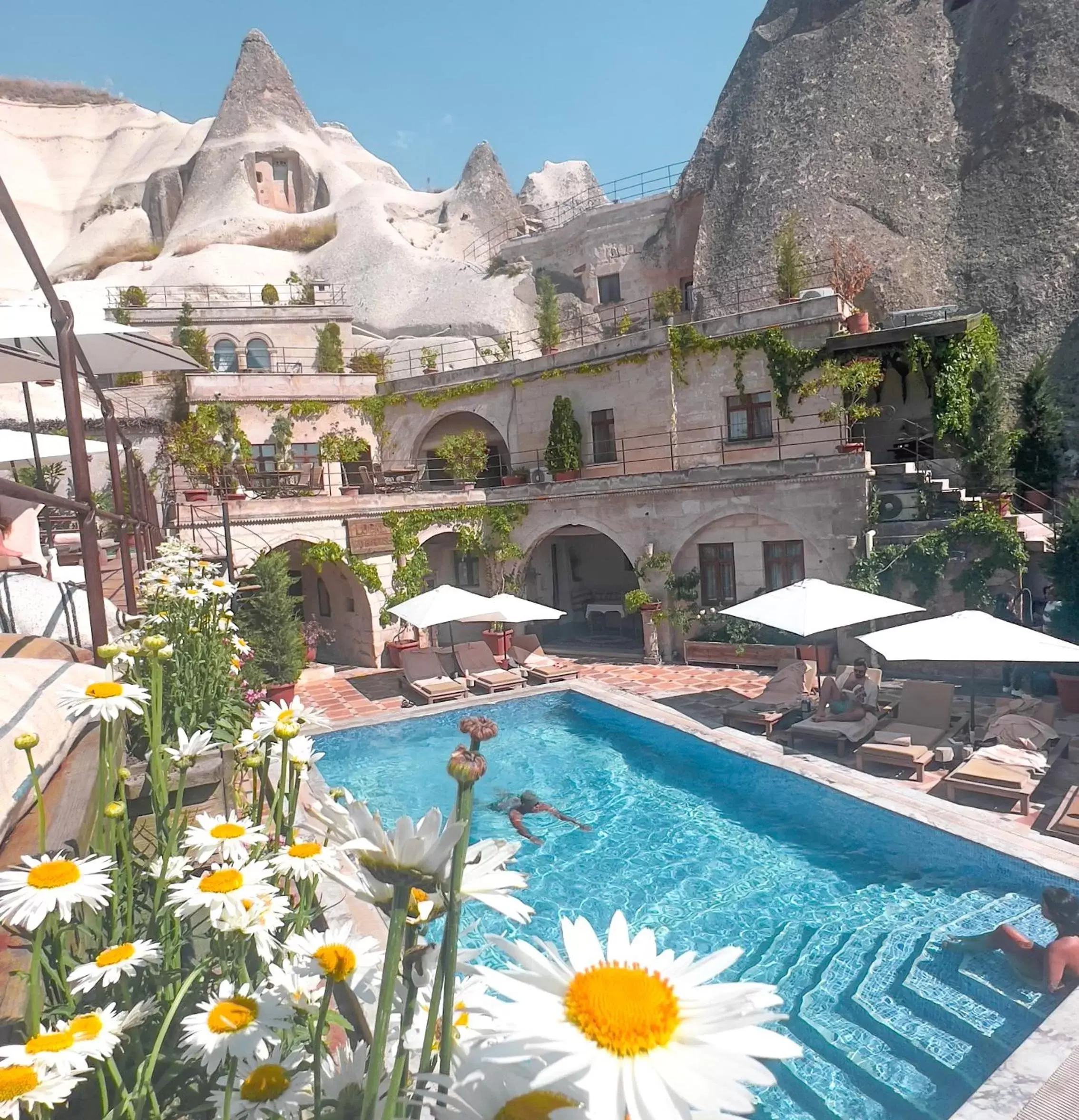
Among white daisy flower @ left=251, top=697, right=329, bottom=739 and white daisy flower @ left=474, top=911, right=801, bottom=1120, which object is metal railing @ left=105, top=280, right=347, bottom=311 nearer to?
white daisy flower @ left=251, top=697, right=329, bottom=739

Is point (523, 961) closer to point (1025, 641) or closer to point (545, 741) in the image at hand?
point (1025, 641)

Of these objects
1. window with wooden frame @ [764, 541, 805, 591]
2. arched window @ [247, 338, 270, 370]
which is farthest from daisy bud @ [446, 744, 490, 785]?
arched window @ [247, 338, 270, 370]

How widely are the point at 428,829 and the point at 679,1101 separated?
445 mm

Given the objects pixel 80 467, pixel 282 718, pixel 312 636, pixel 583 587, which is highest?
pixel 80 467

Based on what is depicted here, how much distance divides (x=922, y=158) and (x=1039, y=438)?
13.4 m

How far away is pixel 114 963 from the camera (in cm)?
139

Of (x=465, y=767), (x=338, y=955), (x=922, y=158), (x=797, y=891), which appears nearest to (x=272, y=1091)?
(x=338, y=955)

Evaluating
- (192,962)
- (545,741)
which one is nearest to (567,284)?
(545,741)

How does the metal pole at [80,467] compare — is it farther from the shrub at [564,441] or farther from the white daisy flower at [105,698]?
the shrub at [564,441]

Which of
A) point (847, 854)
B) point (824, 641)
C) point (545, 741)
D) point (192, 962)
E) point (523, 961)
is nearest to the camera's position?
point (523, 961)

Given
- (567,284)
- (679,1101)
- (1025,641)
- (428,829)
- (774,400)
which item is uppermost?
(567,284)

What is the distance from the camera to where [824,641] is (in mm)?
14945

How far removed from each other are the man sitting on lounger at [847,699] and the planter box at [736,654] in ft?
10.6

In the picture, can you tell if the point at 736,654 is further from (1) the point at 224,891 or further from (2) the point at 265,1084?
(2) the point at 265,1084
